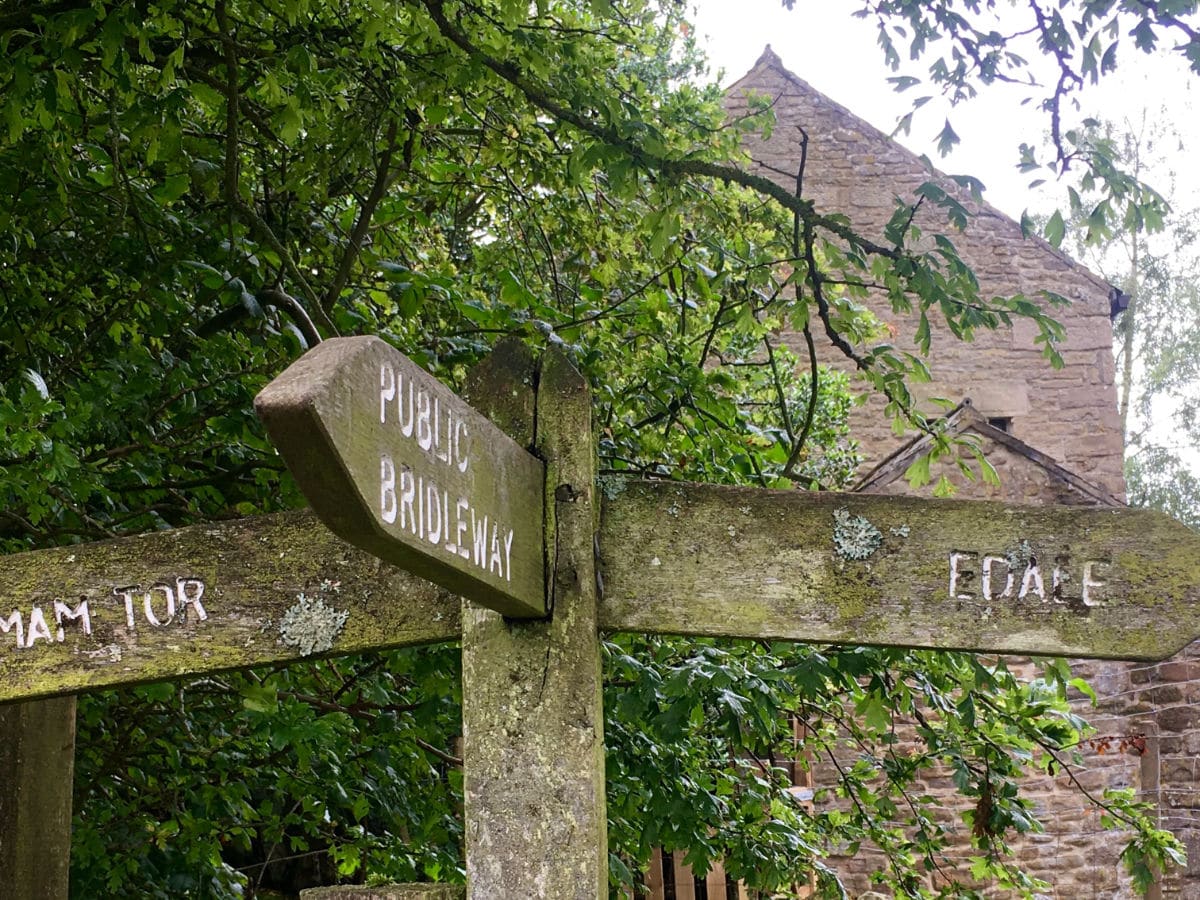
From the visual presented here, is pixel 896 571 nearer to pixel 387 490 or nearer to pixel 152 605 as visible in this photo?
pixel 387 490

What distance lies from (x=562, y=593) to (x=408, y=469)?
533 mm

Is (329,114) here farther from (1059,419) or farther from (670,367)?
(1059,419)

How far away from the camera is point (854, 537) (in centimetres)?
196

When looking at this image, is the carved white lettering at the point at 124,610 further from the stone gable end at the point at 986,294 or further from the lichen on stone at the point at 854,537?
the stone gable end at the point at 986,294

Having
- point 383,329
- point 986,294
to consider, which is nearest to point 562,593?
point 383,329

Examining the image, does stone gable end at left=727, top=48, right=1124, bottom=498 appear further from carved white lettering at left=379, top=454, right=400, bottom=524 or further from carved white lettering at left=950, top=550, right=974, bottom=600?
carved white lettering at left=379, top=454, right=400, bottom=524

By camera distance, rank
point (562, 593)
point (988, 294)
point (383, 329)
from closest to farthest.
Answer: point (562, 593), point (383, 329), point (988, 294)

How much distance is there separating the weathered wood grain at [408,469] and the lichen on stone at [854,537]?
0.47 meters

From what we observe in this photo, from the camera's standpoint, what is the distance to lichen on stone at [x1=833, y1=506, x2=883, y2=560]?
195cm

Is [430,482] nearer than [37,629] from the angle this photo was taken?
Yes

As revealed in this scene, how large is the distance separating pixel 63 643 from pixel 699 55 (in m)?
11.7

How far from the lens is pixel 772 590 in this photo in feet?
6.38

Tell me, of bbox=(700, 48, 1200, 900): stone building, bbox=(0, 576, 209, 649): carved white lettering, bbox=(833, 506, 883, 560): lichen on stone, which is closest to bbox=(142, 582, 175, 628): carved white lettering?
bbox=(0, 576, 209, 649): carved white lettering

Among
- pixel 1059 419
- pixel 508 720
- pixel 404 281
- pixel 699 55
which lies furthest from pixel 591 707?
pixel 1059 419
